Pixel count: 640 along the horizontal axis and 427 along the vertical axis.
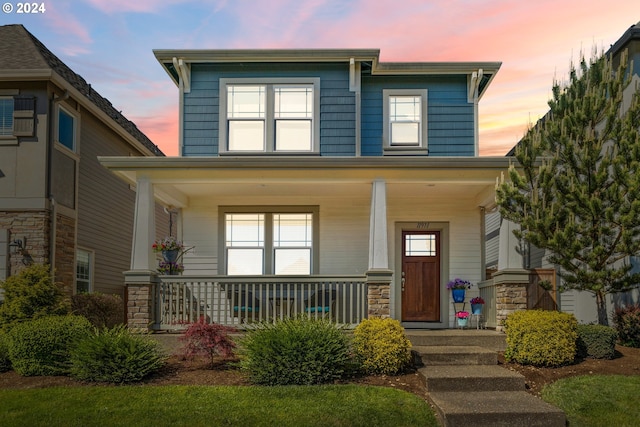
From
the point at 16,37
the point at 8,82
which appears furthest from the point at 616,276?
the point at 16,37

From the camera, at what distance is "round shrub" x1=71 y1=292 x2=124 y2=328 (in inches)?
540

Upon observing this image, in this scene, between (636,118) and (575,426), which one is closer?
(575,426)

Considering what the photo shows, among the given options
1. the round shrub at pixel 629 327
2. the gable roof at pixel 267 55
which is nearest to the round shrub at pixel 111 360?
the gable roof at pixel 267 55

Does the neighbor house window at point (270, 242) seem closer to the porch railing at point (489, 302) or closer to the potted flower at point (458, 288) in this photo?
the potted flower at point (458, 288)

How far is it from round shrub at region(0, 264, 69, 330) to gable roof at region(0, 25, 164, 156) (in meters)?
5.63

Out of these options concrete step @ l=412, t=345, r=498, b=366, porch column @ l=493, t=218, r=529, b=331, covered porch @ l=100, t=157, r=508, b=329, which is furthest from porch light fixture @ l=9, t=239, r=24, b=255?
porch column @ l=493, t=218, r=529, b=331

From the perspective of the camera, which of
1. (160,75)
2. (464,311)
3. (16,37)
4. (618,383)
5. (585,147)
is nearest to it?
(618,383)

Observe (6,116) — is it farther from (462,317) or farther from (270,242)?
(462,317)

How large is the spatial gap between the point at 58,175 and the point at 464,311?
31.3 ft

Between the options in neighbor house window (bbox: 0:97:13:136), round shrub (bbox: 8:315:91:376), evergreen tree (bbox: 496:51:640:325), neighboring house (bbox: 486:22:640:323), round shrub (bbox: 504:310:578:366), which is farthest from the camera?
neighbor house window (bbox: 0:97:13:136)

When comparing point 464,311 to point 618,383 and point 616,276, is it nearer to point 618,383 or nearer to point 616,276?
point 616,276

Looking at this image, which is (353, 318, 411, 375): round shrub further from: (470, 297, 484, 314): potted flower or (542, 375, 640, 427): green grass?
(470, 297, 484, 314): potted flower

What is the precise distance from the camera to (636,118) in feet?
34.7

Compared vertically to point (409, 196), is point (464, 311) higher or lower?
lower
